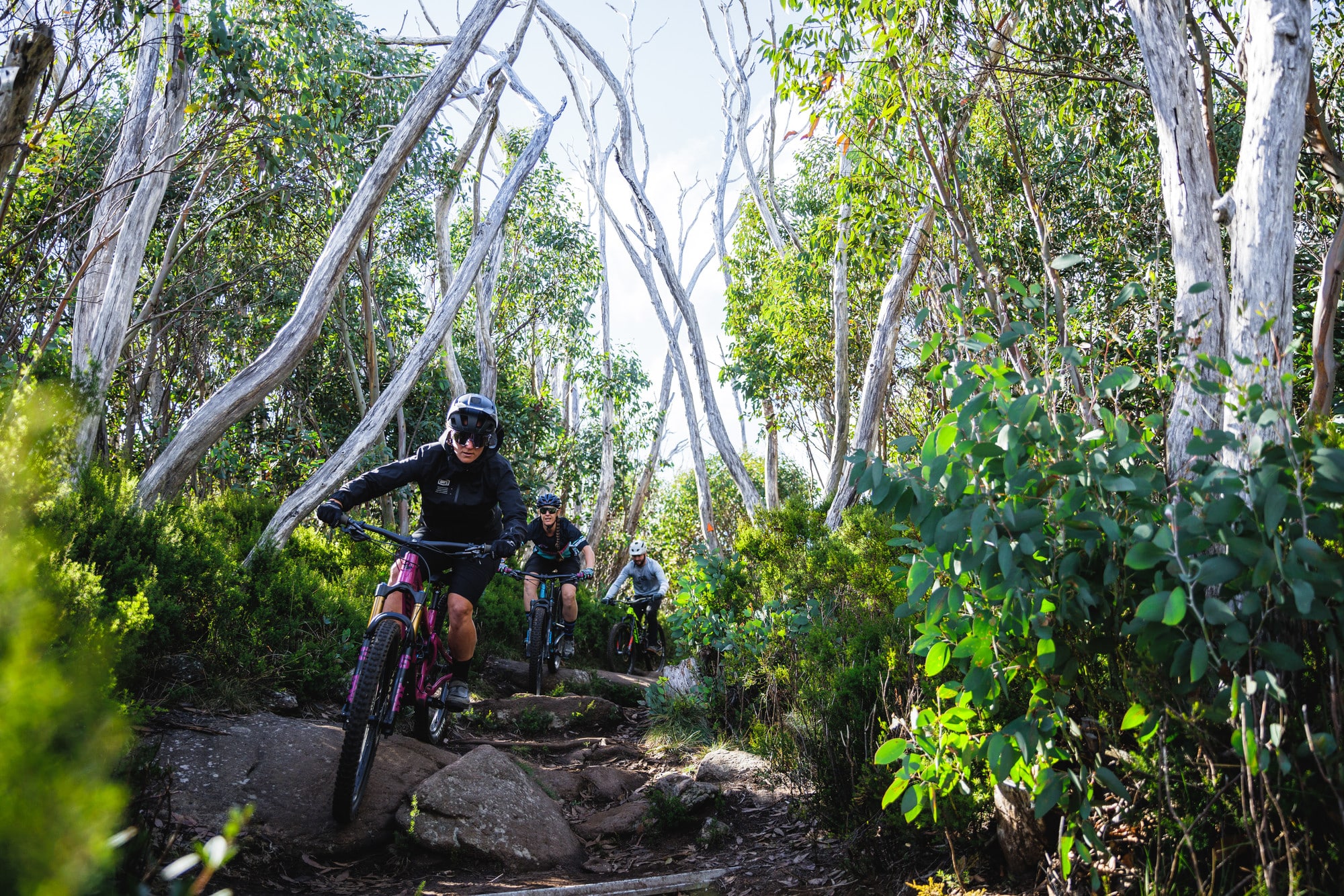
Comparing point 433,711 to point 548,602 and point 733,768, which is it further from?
point 548,602

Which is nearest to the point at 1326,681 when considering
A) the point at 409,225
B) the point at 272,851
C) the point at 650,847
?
the point at 650,847

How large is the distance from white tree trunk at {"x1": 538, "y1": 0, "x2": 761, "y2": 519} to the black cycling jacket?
17.4 ft

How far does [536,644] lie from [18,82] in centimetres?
648

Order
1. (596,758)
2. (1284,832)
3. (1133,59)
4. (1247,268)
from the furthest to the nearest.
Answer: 1. (1133,59)
2. (596,758)
3. (1247,268)
4. (1284,832)

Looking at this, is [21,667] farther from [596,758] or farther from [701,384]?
[701,384]

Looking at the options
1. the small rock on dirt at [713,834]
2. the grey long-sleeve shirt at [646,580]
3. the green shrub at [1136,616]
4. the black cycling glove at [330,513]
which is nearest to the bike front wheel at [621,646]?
the grey long-sleeve shirt at [646,580]

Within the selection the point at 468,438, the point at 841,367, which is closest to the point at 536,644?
the point at 468,438

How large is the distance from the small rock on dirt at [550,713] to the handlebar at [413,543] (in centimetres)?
264

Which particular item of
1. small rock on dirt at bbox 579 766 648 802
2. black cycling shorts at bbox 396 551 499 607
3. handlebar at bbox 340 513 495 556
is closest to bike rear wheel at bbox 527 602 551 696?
small rock on dirt at bbox 579 766 648 802

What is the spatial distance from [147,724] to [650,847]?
2.59 m

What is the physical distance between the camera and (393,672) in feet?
14.1

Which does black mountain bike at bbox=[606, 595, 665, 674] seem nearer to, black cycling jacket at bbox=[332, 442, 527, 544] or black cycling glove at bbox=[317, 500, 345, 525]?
black cycling jacket at bbox=[332, 442, 527, 544]

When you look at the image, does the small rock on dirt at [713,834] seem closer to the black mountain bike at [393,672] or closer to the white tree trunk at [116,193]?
the black mountain bike at [393,672]

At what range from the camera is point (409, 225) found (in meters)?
15.7
